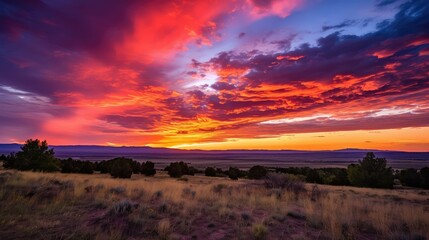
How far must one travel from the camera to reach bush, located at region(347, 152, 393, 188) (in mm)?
32312

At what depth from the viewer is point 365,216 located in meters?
10.3

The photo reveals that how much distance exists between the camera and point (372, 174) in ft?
109

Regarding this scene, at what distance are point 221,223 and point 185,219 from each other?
1094 mm

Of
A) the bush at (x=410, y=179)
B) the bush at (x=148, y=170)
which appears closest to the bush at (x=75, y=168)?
the bush at (x=148, y=170)

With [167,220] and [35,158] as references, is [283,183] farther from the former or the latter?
[35,158]

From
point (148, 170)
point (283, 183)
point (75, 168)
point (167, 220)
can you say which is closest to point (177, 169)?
point (148, 170)

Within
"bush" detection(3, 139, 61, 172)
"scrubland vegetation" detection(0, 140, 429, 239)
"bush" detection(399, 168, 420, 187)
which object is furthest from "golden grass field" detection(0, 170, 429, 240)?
"bush" detection(399, 168, 420, 187)

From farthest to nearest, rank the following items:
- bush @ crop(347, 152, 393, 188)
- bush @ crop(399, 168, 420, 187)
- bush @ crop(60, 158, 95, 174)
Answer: bush @ crop(60, 158, 95, 174) < bush @ crop(399, 168, 420, 187) < bush @ crop(347, 152, 393, 188)

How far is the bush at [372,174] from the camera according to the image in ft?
106

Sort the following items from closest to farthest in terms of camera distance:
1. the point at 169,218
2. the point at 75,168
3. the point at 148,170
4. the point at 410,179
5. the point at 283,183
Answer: the point at 169,218 → the point at 283,183 → the point at 410,179 → the point at 75,168 → the point at 148,170

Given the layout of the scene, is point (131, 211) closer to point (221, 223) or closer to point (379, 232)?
point (221, 223)

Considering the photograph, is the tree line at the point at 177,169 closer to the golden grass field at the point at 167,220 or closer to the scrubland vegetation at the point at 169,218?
the scrubland vegetation at the point at 169,218

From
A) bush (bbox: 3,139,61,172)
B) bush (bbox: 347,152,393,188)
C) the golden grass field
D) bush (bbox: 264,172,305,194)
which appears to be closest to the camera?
the golden grass field

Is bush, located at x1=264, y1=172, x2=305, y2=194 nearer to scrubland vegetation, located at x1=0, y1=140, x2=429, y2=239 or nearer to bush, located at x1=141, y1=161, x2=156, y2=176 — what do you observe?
scrubland vegetation, located at x1=0, y1=140, x2=429, y2=239
